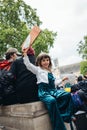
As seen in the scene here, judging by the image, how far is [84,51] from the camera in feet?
158

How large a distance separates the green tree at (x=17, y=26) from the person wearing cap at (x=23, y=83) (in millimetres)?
19307

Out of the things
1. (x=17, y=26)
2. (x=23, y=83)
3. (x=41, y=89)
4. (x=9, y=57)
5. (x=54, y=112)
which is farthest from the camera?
(x=17, y=26)

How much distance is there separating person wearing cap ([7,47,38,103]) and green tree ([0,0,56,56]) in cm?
1931

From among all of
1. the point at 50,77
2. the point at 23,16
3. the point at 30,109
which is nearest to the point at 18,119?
the point at 30,109

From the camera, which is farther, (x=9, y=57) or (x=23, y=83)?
(x=9, y=57)

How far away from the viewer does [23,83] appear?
4.68 m

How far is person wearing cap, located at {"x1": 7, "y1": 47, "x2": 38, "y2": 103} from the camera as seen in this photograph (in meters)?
4.67

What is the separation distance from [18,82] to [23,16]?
78.2 ft

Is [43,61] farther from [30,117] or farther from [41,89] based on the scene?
[30,117]

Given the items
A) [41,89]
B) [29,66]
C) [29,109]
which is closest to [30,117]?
[29,109]

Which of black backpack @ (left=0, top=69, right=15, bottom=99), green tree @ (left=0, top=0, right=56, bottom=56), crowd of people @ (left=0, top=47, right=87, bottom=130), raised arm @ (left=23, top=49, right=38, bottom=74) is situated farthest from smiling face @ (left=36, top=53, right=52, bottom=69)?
green tree @ (left=0, top=0, right=56, bottom=56)

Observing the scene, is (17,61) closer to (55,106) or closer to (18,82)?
(18,82)

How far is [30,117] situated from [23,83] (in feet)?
2.08

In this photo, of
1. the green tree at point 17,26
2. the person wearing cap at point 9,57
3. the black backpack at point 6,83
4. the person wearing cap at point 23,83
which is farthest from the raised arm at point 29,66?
the green tree at point 17,26
